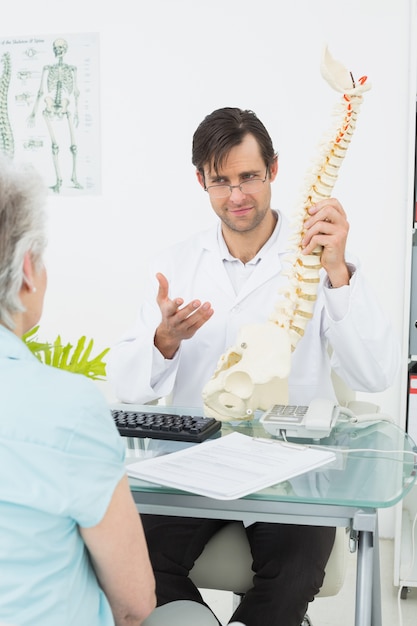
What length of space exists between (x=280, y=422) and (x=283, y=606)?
417 millimetres

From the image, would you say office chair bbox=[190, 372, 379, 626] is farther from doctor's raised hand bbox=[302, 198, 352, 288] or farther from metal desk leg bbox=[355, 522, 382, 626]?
doctor's raised hand bbox=[302, 198, 352, 288]

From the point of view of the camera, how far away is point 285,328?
1.73 m

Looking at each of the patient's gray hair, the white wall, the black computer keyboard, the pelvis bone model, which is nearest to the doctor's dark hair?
the pelvis bone model

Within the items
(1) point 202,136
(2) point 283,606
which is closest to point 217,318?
(1) point 202,136

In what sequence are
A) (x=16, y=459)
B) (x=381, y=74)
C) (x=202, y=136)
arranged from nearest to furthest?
(x=16, y=459) < (x=202, y=136) < (x=381, y=74)

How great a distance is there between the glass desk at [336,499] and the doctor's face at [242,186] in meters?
0.90

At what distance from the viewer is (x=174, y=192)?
127 inches

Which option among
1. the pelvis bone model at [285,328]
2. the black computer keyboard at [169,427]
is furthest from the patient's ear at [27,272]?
the pelvis bone model at [285,328]

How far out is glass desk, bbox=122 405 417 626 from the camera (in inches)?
47.3

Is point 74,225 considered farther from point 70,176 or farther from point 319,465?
point 319,465

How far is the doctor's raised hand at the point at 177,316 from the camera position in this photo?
181 cm

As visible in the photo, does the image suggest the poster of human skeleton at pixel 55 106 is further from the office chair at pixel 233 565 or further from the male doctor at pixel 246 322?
the office chair at pixel 233 565

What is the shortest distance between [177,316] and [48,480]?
934 mm

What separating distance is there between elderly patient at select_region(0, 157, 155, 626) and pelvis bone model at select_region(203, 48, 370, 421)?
A: 0.60m
